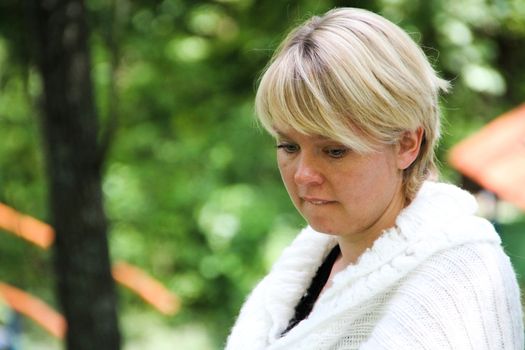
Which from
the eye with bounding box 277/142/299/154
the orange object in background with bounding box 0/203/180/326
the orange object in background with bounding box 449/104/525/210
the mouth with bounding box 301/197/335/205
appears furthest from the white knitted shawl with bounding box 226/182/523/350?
the orange object in background with bounding box 0/203/180/326

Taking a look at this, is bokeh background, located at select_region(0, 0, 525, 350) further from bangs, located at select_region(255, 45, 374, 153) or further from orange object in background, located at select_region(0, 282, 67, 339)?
bangs, located at select_region(255, 45, 374, 153)

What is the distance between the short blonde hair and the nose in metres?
0.06

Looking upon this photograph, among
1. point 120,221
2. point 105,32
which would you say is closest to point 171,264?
point 120,221

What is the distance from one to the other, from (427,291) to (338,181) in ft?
0.80

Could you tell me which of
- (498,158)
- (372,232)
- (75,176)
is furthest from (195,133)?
(372,232)

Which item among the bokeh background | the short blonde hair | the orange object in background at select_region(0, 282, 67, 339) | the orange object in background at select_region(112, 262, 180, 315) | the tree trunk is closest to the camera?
the short blonde hair

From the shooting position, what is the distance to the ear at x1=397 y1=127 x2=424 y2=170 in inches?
68.8

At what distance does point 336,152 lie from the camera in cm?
170

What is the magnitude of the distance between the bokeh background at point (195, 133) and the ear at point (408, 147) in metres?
2.39

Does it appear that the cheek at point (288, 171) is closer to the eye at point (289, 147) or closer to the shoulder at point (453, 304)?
the eye at point (289, 147)

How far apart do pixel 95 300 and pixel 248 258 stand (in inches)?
105

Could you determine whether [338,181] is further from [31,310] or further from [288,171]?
[31,310]

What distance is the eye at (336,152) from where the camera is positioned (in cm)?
169

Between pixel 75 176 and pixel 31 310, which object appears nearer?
pixel 75 176
